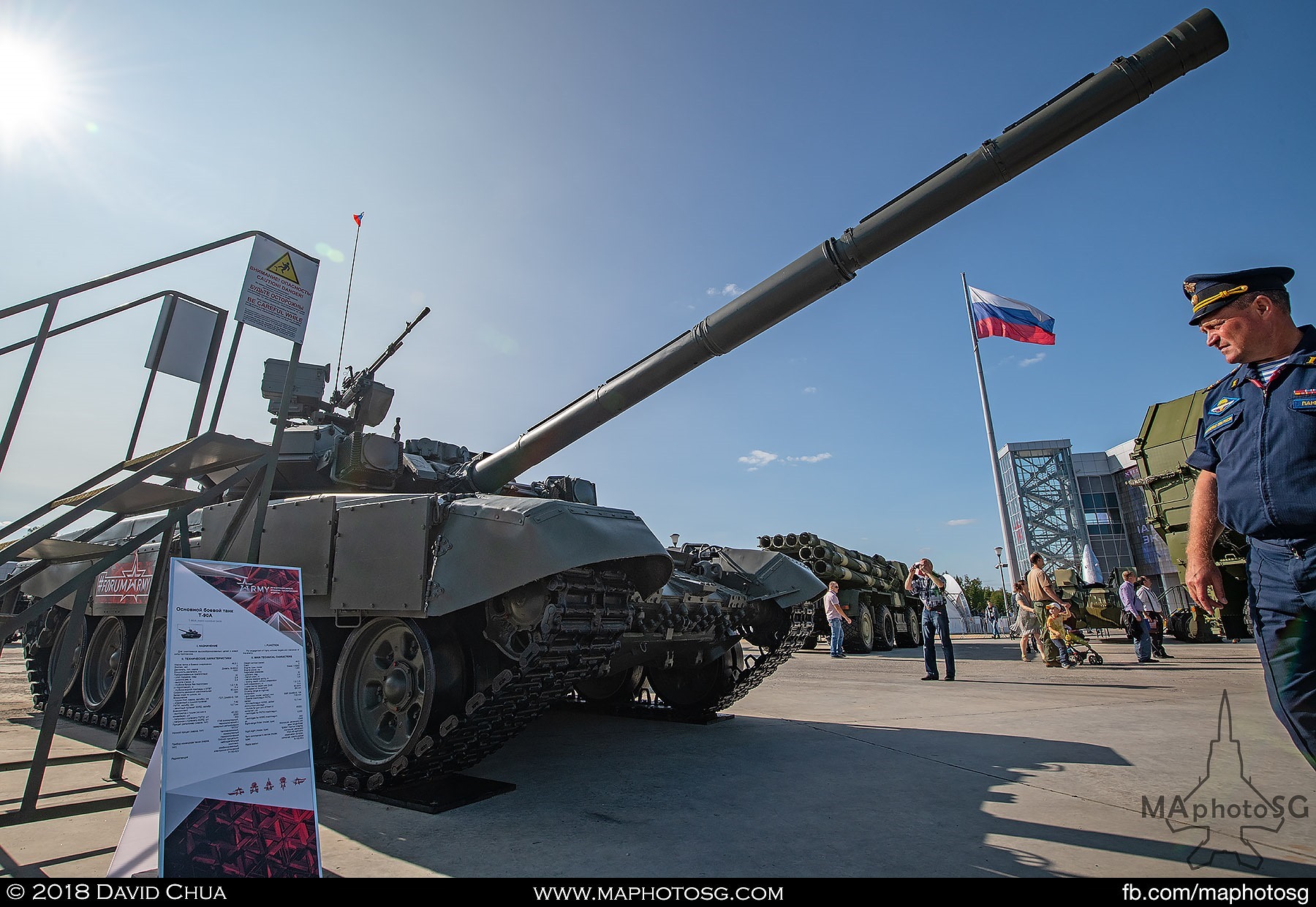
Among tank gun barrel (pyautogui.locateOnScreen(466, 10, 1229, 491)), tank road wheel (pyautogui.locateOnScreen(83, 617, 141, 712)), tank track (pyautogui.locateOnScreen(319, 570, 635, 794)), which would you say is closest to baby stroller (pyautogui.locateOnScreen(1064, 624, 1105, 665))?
tank gun barrel (pyautogui.locateOnScreen(466, 10, 1229, 491))

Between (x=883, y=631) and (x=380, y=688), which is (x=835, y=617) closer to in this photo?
(x=883, y=631)

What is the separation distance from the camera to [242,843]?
2.49 m

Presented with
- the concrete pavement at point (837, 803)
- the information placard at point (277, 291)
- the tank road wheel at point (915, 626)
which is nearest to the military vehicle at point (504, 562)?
the concrete pavement at point (837, 803)

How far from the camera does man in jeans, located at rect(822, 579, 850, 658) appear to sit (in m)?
15.1

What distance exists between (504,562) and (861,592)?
50.6ft

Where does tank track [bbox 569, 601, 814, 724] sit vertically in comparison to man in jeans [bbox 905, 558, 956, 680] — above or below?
below

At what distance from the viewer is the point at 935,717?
7.05 meters

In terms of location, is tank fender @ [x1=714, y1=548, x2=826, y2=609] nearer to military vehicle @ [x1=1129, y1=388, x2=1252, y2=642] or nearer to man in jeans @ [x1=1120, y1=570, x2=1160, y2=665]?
man in jeans @ [x1=1120, y1=570, x2=1160, y2=665]

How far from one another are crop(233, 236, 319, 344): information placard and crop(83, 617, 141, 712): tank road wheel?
189 inches

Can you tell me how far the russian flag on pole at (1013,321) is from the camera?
16844 millimetres

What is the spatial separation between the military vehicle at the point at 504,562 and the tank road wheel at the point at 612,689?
189cm

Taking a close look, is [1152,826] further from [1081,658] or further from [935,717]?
[1081,658]

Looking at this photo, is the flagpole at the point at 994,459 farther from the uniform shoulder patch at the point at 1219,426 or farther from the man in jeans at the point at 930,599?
the uniform shoulder patch at the point at 1219,426
